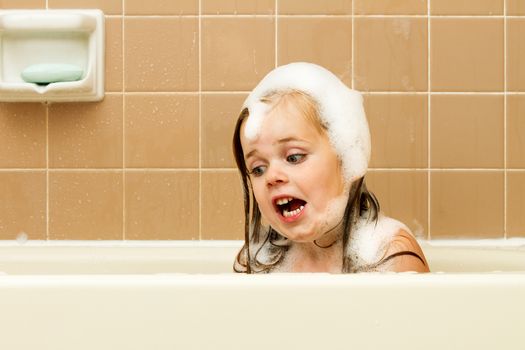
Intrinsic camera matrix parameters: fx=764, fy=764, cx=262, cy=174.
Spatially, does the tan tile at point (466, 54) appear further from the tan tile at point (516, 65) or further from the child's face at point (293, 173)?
the child's face at point (293, 173)

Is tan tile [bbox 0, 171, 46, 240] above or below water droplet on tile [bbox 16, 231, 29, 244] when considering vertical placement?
above

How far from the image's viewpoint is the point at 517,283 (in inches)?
33.5

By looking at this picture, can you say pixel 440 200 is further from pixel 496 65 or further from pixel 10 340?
pixel 10 340

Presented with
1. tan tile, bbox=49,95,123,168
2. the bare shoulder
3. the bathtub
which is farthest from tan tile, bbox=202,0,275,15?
the bathtub

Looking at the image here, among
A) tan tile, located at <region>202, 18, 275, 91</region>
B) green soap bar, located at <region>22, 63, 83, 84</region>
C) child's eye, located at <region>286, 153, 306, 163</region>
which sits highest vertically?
tan tile, located at <region>202, 18, 275, 91</region>

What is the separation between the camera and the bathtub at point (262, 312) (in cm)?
84

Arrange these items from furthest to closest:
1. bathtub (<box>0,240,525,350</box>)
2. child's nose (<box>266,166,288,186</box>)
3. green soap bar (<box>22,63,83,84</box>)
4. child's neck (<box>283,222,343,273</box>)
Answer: green soap bar (<box>22,63,83,84</box>), child's neck (<box>283,222,343,273</box>), child's nose (<box>266,166,288,186</box>), bathtub (<box>0,240,525,350</box>)

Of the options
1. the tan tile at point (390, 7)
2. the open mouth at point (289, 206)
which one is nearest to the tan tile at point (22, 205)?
the open mouth at point (289, 206)

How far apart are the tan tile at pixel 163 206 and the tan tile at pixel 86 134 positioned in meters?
0.08

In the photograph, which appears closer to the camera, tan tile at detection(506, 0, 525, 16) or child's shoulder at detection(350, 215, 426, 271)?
child's shoulder at detection(350, 215, 426, 271)

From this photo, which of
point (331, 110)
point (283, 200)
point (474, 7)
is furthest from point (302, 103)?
point (474, 7)

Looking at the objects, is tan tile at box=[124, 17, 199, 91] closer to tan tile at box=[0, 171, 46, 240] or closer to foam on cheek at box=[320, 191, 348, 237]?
tan tile at box=[0, 171, 46, 240]

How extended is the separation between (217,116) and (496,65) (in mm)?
723

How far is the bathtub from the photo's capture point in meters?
0.84
